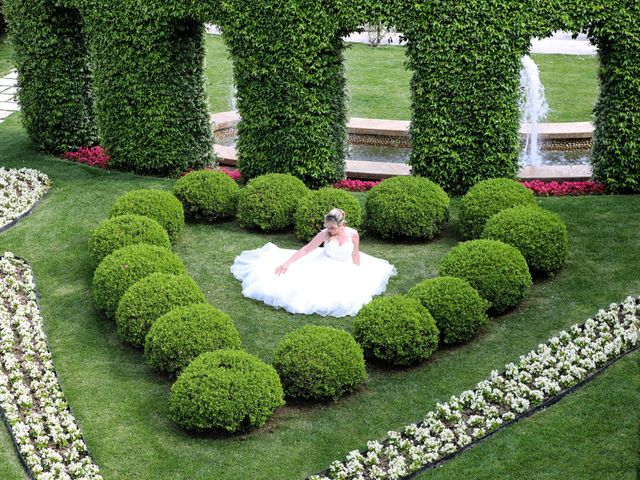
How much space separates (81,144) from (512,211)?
10063 millimetres

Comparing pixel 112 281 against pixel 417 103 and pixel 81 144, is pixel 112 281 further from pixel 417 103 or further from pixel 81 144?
pixel 81 144

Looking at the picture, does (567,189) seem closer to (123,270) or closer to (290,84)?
(290,84)

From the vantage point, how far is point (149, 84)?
1714 centimetres

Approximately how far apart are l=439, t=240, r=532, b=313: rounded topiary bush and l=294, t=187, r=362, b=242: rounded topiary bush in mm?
2380

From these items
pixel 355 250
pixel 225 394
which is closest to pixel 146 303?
pixel 225 394

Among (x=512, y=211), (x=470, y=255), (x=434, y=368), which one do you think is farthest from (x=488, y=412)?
(x=512, y=211)

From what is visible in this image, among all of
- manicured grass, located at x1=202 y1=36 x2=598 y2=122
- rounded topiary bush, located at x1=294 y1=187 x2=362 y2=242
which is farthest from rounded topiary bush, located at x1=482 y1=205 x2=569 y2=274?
manicured grass, located at x1=202 y1=36 x2=598 y2=122

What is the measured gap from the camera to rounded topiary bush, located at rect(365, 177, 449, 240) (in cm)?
1406

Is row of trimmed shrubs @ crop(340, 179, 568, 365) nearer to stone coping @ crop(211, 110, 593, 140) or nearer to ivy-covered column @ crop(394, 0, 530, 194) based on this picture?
ivy-covered column @ crop(394, 0, 530, 194)

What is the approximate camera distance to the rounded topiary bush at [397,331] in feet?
35.4

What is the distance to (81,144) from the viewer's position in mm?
19500

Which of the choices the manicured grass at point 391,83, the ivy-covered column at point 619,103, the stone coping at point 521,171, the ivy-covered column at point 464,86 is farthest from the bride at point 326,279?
the manicured grass at point 391,83

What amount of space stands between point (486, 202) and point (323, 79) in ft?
12.4

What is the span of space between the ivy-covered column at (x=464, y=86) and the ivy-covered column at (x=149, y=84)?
4.17m
